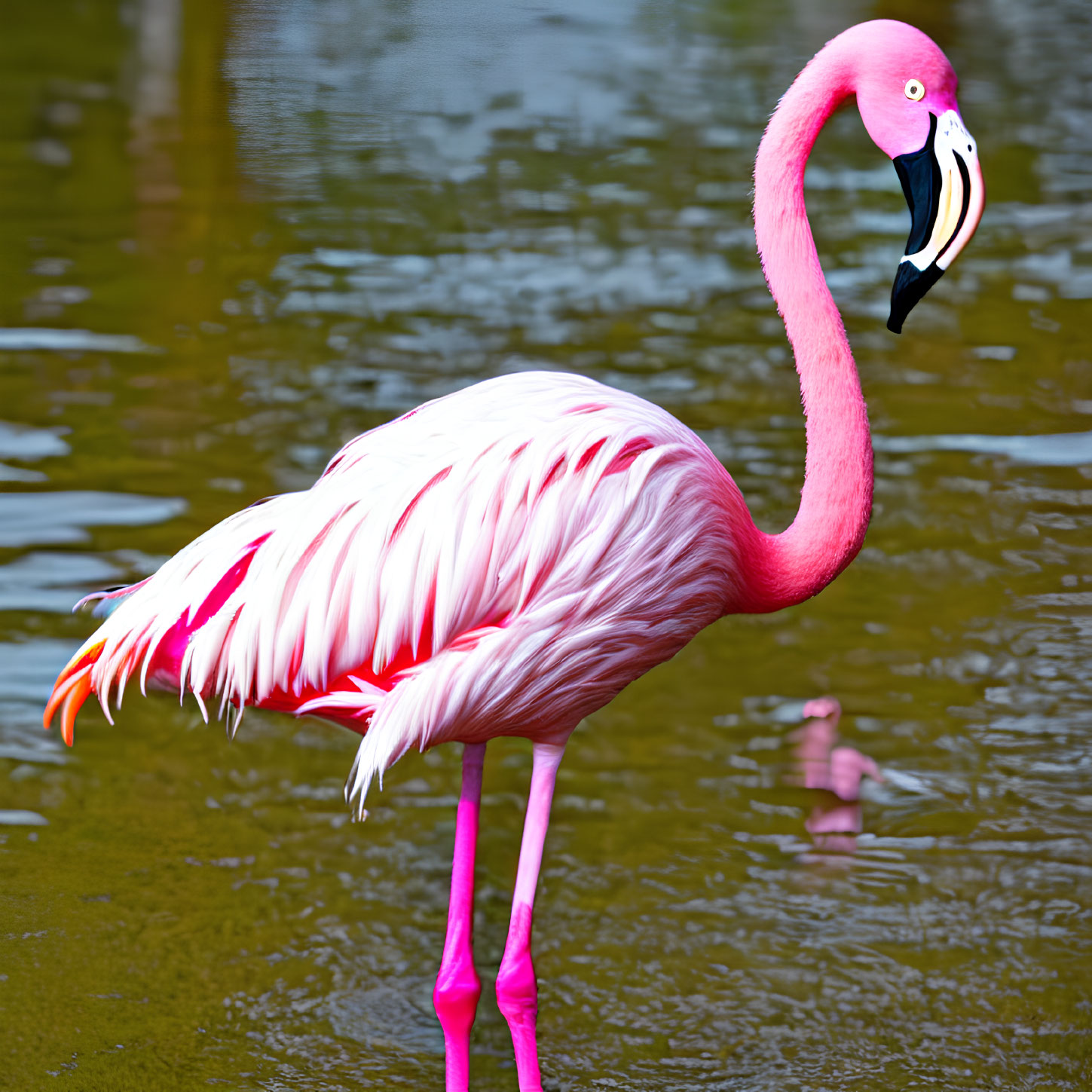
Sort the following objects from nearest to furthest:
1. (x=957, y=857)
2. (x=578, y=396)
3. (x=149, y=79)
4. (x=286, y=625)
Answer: (x=286, y=625) < (x=578, y=396) < (x=957, y=857) < (x=149, y=79)

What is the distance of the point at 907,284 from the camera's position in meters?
2.92

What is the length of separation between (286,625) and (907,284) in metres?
1.24

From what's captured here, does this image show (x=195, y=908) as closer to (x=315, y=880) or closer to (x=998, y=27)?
(x=315, y=880)

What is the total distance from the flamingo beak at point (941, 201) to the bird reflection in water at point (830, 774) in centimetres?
155

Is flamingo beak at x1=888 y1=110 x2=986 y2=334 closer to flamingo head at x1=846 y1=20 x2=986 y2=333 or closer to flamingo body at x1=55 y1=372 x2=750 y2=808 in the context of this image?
flamingo head at x1=846 y1=20 x2=986 y2=333

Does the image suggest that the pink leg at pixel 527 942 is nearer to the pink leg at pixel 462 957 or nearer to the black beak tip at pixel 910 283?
the pink leg at pixel 462 957

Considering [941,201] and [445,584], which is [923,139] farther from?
[445,584]

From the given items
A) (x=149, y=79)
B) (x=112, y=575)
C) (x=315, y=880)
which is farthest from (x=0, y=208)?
(x=315, y=880)

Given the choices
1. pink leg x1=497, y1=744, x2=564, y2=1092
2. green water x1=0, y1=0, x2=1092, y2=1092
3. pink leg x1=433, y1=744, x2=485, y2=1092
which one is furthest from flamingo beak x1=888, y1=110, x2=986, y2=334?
green water x1=0, y1=0, x2=1092, y2=1092

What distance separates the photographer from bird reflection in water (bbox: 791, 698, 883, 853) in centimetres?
400

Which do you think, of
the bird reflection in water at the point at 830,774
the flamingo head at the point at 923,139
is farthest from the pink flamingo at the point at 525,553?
the bird reflection in water at the point at 830,774

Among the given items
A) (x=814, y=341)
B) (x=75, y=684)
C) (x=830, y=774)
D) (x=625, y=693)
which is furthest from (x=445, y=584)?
(x=625, y=693)

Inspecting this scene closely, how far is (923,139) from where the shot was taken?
291 centimetres

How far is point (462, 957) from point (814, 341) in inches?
51.2
